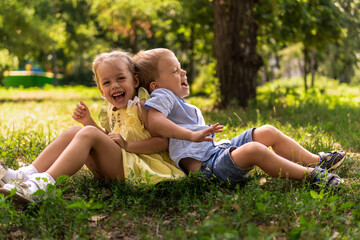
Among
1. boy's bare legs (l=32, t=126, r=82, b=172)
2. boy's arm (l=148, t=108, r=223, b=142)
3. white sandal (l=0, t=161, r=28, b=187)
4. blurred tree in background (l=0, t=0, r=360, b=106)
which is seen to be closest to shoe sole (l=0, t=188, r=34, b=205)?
white sandal (l=0, t=161, r=28, b=187)

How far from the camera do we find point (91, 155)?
3033 millimetres

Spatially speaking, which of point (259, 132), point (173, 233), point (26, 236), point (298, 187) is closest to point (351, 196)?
point (298, 187)

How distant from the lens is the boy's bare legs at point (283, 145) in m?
3.21

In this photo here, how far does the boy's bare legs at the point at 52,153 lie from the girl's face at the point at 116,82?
0.40 m

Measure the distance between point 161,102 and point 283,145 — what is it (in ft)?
3.47

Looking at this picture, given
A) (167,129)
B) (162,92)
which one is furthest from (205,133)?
(162,92)

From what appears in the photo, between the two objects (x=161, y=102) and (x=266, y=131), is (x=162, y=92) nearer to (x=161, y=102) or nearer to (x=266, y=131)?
(x=161, y=102)

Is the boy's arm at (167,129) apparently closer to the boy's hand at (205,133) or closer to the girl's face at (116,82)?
the boy's hand at (205,133)

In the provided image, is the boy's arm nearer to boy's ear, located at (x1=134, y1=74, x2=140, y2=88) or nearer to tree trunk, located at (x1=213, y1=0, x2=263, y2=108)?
boy's ear, located at (x1=134, y1=74, x2=140, y2=88)

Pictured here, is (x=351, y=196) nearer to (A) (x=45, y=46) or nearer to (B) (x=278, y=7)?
(B) (x=278, y=7)

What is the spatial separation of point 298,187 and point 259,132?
1.67ft

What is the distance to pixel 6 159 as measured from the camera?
3.70 meters

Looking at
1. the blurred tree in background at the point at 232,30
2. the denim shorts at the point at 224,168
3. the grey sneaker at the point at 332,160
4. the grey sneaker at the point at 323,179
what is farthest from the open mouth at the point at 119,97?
the grey sneaker at the point at 332,160

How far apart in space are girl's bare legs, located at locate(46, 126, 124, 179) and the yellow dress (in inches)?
3.6
